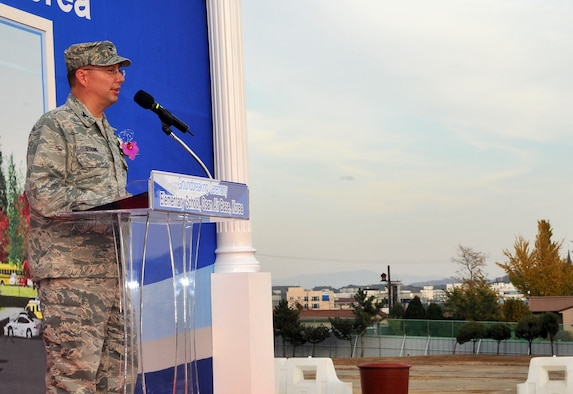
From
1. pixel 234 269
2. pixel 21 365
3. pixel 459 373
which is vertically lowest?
pixel 459 373

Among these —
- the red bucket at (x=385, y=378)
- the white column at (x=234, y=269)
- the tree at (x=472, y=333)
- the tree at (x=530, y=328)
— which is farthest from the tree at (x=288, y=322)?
the white column at (x=234, y=269)

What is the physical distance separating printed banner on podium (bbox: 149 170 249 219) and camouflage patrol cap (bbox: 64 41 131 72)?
0.39 meters

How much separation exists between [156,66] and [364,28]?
14.0 m

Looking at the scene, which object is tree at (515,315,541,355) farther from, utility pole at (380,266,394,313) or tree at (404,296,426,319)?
utility pole at (380,266,394,313)

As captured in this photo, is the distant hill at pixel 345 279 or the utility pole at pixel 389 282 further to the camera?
the utility pole at pixel 389 282

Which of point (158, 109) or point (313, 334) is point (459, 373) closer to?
point (313, 334)

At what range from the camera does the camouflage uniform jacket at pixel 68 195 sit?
2.12 metres

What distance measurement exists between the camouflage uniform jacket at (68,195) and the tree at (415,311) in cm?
1899

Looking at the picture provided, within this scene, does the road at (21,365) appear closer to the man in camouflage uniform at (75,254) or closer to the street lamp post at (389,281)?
the man in camouflage uniform at (75,254)

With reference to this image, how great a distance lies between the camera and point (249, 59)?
16.3 meters

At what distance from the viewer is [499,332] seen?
20.7m

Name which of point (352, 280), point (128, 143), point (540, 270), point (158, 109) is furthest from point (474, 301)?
point (158, 109)

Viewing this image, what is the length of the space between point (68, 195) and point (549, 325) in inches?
744

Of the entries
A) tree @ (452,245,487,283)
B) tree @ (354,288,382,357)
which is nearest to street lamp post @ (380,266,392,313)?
tree @ (354,288,382,357)
